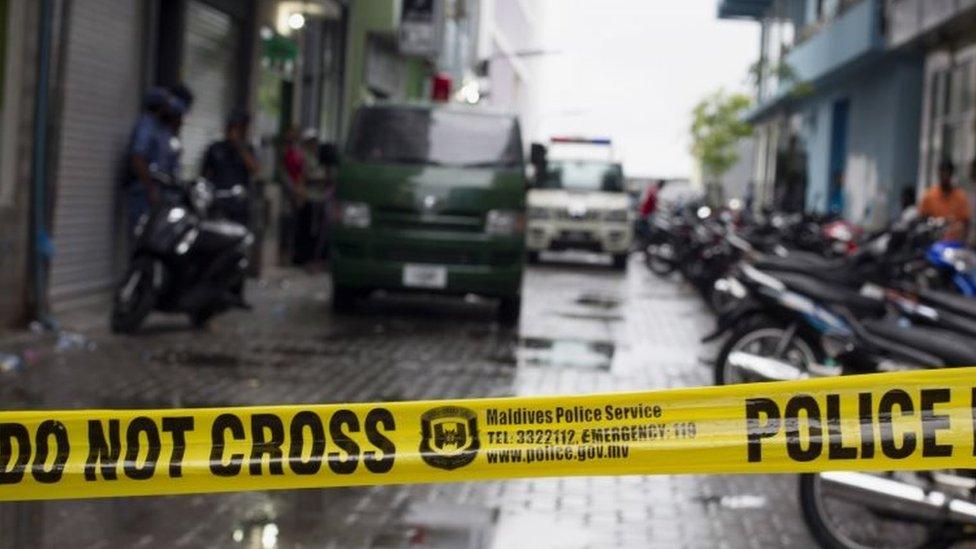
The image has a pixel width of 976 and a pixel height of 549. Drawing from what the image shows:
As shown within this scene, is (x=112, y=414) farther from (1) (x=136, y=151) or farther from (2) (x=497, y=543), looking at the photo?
(1) (x=136, y=151)

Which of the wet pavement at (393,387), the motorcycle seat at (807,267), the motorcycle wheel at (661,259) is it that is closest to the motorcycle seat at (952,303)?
the wet pavement at (393,387)

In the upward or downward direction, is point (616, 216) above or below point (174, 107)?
below

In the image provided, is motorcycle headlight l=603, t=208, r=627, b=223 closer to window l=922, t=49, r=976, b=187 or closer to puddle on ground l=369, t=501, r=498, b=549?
window l=922, t=49, r=976, b=187

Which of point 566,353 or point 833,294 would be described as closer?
point 833,294

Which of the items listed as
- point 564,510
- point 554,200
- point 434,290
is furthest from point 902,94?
point 564,510

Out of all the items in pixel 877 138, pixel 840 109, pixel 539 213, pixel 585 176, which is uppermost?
pixel 840 109

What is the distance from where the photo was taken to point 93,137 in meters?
13.8

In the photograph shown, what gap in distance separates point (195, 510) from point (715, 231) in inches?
497

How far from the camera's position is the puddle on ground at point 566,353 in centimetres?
1121

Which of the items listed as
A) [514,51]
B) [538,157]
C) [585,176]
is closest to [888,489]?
[538,157]

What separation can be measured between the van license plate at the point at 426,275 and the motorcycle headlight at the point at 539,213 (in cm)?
1273

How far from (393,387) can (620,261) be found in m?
17.5

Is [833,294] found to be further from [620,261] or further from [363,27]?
[363,27]

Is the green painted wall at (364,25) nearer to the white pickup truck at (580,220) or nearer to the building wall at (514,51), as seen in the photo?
the white pickup truck at (580,220)
